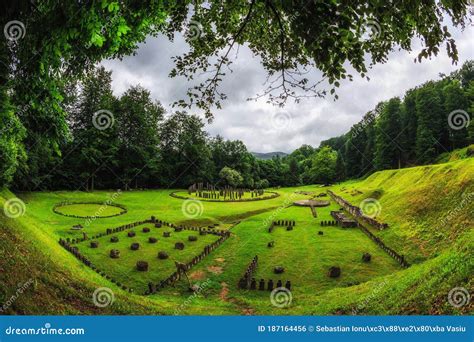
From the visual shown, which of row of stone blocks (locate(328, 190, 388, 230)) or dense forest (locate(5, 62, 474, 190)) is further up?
dense forest (locate(5, 62, 474, 190))

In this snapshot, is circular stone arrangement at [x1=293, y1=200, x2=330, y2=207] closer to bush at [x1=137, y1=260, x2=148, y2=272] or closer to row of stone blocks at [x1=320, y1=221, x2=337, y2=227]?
row of stone blocks at [x1=320, y1=221, x2=337, y2=227]

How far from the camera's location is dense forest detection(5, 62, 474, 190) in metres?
59.1

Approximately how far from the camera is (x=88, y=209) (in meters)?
39.2

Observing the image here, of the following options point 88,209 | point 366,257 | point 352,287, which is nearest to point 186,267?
point 352,287

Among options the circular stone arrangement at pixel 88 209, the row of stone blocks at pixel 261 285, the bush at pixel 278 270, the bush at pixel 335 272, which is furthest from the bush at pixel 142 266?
the circular stone arrangement at pixel 88 209

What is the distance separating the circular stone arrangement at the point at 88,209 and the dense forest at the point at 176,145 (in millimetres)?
11589

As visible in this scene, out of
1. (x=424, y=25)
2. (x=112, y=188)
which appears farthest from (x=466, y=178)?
(x=112, y=188)

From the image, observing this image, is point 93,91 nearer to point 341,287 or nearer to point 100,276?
point 100,276

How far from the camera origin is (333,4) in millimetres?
4348

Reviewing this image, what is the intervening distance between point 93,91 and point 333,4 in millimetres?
69446

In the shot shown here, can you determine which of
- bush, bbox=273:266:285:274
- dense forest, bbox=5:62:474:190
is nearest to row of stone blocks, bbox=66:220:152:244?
bush, bbox=273:266:285:274

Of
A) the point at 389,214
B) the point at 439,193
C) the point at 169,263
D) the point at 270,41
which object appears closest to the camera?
the point at 270,41

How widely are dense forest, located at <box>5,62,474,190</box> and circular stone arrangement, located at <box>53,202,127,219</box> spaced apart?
11589 mm

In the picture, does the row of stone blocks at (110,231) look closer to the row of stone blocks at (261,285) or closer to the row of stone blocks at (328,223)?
the row of stone blocks at (261,285)
